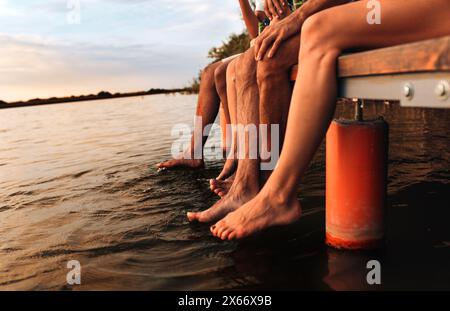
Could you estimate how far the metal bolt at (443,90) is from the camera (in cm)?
100

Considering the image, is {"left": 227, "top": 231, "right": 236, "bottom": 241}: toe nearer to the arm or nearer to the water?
the water

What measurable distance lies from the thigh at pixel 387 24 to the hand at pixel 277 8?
984mm

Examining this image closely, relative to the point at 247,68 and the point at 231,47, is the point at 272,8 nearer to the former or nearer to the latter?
the point at 247,68

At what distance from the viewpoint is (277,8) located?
2.44 metres

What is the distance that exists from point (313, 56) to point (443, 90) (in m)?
0.58

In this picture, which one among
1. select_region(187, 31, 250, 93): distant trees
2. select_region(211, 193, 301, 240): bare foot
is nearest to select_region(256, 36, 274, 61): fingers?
select_region(211, 193, 301, 240): bare foot

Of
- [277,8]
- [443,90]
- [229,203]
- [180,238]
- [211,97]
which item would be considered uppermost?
[277,8]

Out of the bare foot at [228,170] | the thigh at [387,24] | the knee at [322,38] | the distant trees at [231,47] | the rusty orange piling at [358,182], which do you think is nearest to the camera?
the thigh at [387,24]

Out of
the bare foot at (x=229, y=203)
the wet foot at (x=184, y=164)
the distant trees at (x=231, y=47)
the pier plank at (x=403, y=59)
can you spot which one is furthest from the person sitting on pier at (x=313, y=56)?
the distant trees at (x=231, y=47)

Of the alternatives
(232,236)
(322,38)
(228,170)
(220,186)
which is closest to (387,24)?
(322,38)

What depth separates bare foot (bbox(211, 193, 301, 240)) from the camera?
1.78 metres

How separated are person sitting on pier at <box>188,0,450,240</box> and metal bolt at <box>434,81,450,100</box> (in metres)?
0.37

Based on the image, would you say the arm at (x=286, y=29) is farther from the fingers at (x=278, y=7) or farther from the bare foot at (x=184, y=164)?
the bare foot at (x=184, y=164)
